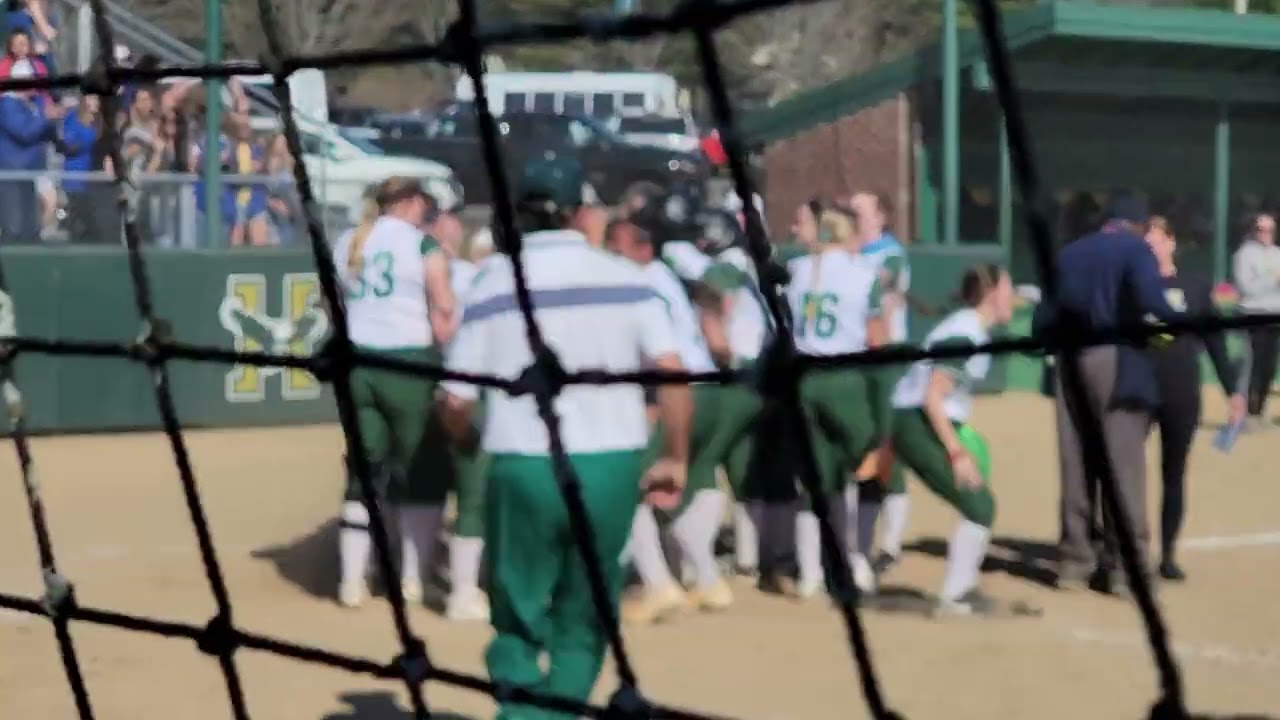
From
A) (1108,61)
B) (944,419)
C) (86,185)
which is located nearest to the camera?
(944,419)

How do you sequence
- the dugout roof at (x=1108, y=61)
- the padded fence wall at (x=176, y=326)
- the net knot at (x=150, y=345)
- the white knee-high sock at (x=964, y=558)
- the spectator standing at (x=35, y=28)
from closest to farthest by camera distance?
the net knot at (x=150, y=345)
the white knee-high sock at (x=964, y=558)
the spectator standing at (x=35, y=28)
the padded fence wall at (x=176, y=326)
the dugout roof at (x=1108, y=61)

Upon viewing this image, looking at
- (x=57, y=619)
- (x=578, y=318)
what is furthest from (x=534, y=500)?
(x=57, y=619)

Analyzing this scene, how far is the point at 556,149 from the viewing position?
22.5 metres

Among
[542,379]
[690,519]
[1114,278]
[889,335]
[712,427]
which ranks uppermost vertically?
[542,379]

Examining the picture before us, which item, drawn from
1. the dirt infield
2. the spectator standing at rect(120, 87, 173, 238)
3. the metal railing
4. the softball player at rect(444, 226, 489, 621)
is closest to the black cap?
the dirt infield

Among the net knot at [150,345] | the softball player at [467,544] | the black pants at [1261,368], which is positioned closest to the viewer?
the net knot at [150,345]

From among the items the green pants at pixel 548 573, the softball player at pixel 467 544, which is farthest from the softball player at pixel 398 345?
the green pants at pixel 548 573

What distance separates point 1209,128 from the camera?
1938 cm

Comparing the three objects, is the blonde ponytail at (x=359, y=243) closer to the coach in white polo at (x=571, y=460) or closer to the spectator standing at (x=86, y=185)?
the coach in white polo at (x=571, y=460)

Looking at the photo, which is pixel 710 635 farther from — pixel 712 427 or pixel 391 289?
pixel 391 289

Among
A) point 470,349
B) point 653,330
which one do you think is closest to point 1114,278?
point 653,330

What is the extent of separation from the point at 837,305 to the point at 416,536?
1.52 meters

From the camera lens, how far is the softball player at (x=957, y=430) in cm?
699

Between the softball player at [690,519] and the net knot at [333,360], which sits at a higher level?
the net knot at [333,360]
